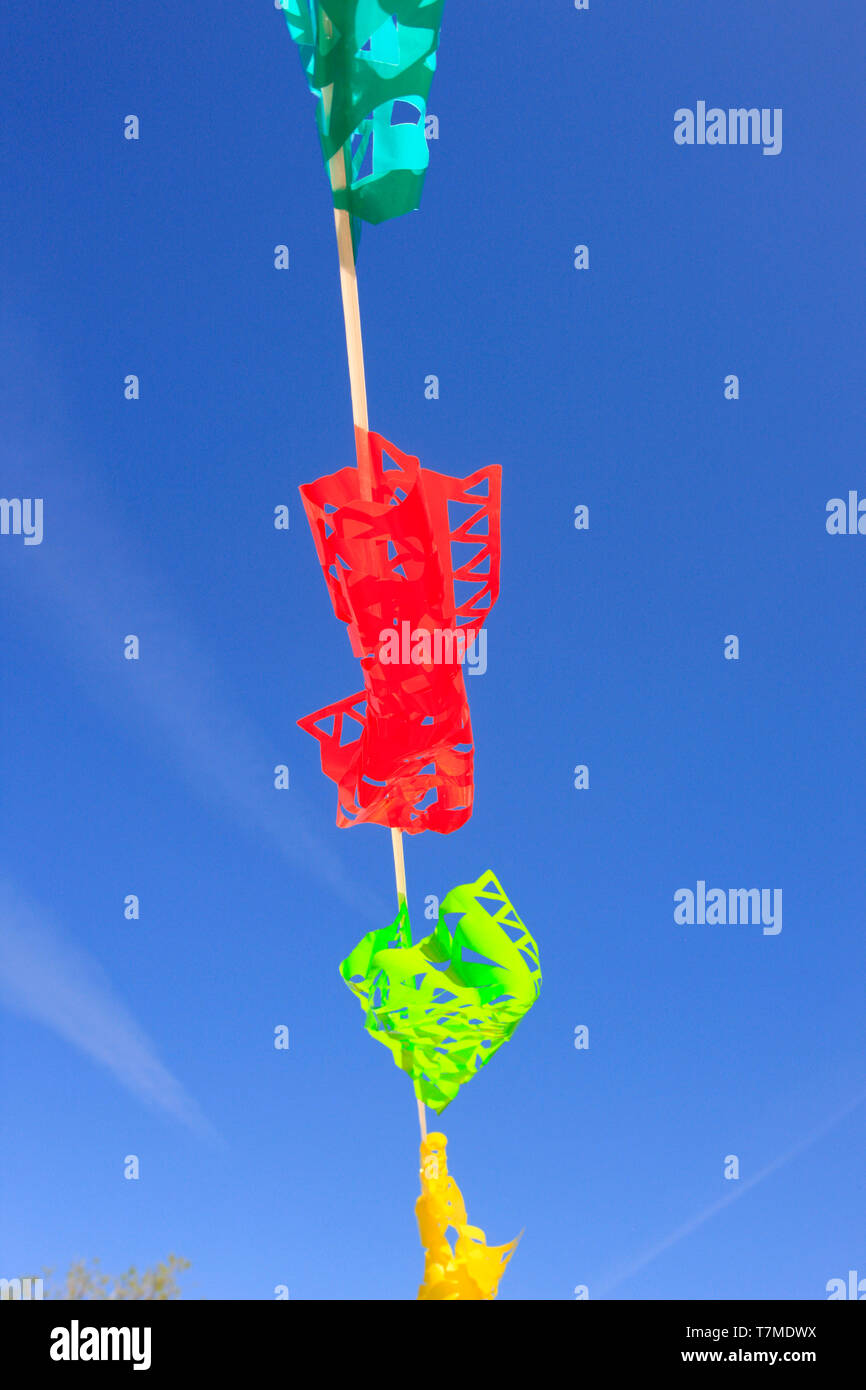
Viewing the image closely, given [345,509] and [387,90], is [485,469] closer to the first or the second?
[345,509]

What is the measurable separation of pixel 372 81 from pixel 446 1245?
15.1ft

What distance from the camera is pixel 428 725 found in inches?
175

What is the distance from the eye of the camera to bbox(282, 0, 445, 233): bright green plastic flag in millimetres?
3867

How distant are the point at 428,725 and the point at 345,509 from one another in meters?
0.88

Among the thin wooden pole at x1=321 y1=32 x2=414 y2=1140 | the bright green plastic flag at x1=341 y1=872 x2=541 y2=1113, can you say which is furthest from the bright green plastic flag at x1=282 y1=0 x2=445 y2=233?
the bright green plastic flag at x1=341 y1=872 x2=541 y2=1113

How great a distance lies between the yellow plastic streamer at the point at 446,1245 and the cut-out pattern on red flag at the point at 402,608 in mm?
1612

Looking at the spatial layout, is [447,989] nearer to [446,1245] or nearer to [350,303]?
[446,1245]

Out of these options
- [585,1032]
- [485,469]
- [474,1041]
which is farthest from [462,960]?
[585,1032]

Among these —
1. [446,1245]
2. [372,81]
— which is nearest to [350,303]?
[372,81]

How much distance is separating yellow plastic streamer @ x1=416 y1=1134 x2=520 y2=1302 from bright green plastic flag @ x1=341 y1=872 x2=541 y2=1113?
0.30 m

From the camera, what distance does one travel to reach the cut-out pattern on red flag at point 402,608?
4234 mm

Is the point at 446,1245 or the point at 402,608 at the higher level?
the point at 402,608

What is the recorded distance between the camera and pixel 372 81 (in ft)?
12.7

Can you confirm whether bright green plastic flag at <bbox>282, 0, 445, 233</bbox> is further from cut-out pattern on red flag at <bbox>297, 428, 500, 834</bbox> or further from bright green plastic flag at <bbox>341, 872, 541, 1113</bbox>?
bright green plastic flag at <bbox>341, 872, 541, 1113</bbox>
